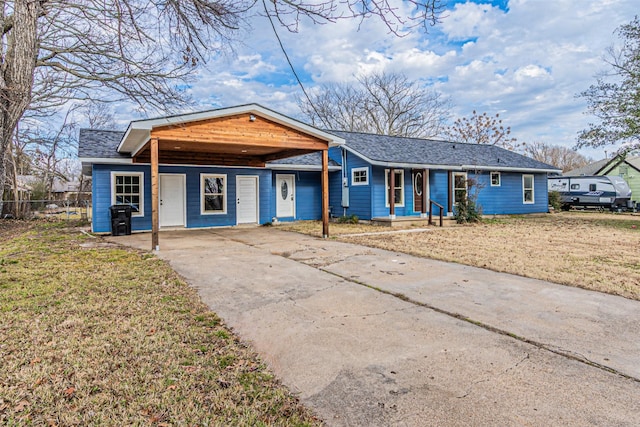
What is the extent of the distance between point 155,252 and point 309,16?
6.15 m

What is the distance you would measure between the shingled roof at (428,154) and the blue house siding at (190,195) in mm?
3867

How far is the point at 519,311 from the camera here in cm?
396

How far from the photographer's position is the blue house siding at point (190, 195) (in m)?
11.4

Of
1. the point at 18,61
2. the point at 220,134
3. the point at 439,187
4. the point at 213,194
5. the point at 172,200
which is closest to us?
the point at 18,61

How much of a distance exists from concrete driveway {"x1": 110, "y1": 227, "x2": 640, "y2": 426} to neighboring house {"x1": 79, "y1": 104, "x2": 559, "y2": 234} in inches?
184

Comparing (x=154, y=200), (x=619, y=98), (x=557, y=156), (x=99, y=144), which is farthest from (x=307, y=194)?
(x=557, y=156)

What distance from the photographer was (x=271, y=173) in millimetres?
14805

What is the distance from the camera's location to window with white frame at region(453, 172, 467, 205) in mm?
15316

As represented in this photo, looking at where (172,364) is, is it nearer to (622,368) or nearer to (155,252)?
(622,368)

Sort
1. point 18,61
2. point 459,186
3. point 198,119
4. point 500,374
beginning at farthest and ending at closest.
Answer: point 459,186 < point 198,119 < point 18,61 < point 500,374

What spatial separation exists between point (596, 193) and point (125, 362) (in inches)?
1069

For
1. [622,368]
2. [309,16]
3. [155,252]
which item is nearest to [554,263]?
[622,368]

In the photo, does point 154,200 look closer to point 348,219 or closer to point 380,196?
point 348,219

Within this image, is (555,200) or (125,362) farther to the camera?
(555,200)
